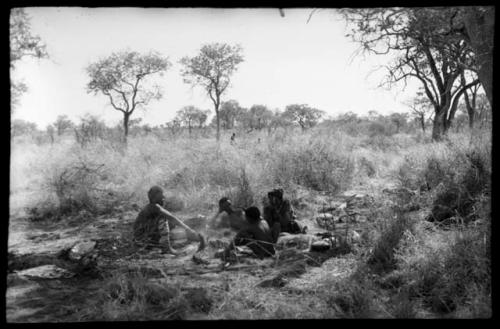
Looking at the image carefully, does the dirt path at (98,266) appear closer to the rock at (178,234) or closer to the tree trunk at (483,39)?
the rock at (178,234)

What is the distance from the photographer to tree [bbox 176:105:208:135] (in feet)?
115

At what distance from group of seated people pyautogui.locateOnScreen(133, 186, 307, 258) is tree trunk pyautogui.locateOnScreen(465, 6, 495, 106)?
2886 mm

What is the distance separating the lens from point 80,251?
4672 mm

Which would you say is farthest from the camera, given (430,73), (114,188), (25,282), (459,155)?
(430,73)

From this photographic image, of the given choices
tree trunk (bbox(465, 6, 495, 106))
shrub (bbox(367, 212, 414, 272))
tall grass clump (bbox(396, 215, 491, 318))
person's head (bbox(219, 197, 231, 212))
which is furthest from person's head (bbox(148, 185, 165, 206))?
tree trunk (bbox(465, 6, 495, 106))

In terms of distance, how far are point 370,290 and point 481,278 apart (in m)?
0.94

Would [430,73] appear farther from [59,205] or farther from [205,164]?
[59,205]

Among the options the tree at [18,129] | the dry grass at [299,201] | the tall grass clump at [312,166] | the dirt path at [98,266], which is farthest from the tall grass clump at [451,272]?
the tall grass clump at [312,166]

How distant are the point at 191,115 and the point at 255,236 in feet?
103

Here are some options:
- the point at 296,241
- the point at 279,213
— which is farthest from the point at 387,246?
the point at 279,213

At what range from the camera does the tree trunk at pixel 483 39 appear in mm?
3982

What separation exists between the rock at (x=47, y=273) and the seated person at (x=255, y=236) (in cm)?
186

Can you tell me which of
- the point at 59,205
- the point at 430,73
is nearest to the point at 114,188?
the point at 59,205

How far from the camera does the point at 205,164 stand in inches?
344
